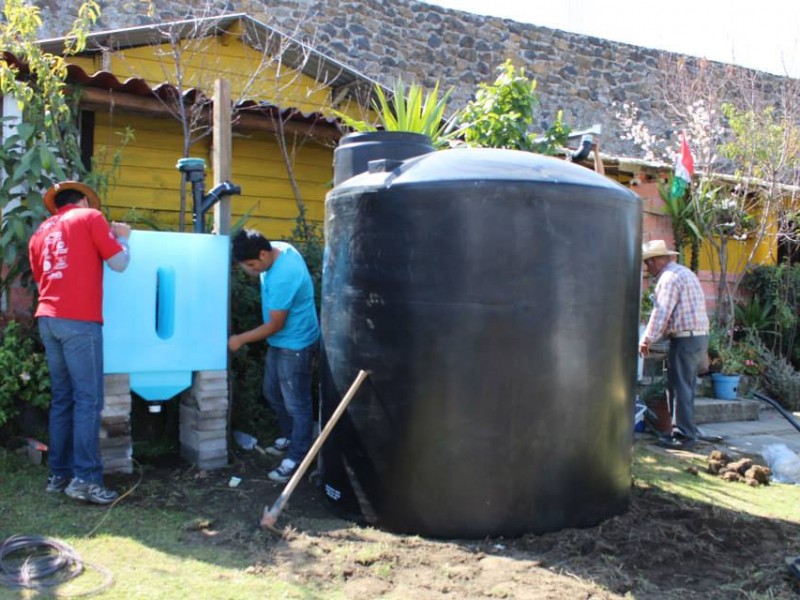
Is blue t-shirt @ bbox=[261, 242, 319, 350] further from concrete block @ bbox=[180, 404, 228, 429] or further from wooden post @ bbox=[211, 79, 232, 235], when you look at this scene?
concrete block @ bbox=[180, 404, 228, 429]

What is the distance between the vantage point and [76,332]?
4484 mm

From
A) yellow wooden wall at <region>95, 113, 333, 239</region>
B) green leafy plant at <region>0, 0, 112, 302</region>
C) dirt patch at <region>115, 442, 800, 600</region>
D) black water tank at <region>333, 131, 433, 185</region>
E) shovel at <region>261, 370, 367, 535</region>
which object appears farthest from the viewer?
yellow wooden wall at <region>95, 113, 333, 239</region>

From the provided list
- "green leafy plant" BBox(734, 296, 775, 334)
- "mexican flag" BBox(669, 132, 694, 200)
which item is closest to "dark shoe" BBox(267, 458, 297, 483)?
Answer: "mexican flag" BBox(669, 132, 694, 200)

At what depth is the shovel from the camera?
4195 mm

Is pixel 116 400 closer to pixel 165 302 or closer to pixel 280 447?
pixel 165 302

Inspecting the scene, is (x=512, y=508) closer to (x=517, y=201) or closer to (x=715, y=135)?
(x=517, y=201)

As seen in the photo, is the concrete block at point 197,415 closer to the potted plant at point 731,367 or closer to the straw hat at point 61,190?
the straw hat at point 61,190

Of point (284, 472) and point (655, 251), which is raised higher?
point (655, 251)

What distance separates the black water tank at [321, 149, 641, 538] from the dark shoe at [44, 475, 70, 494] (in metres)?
1.76

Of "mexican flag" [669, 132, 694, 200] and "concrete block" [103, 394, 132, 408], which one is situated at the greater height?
"mexican flag" [669, 132, 694, 200]

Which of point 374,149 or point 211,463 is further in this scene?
point 211,463

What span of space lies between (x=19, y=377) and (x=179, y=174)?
3.20 metres

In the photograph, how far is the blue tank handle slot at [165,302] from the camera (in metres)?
5.30

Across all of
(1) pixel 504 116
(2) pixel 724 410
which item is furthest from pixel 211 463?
(2) pixel 724 410
